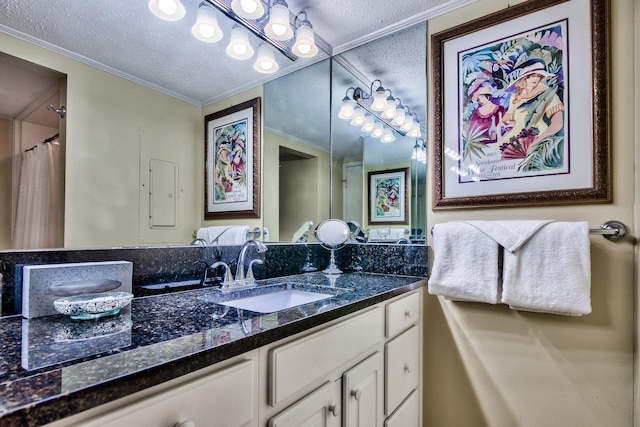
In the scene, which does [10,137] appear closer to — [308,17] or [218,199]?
[218,199]

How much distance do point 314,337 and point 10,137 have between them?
89 centimetres

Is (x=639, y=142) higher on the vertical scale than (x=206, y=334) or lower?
higher

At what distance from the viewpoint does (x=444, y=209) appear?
1.49 metres

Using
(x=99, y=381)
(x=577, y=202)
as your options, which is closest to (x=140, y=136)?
(x=99, y=381)

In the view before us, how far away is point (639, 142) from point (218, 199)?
4.88ft

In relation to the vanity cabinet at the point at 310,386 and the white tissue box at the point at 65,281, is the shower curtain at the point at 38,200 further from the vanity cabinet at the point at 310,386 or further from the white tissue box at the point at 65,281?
the vanity cabinet at the point at 310,386

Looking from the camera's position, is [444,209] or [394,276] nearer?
[444,209]

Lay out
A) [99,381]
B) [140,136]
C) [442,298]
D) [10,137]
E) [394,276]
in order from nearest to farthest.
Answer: [99,381] < [10,137] < [140,136] < [442,298] < [394,276]

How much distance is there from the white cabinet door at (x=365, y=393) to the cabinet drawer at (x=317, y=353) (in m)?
0.05

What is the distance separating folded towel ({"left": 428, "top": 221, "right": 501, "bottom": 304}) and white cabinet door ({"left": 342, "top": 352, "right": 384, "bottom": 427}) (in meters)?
0.41

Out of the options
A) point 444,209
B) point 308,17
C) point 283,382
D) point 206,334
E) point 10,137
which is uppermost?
point 308,17

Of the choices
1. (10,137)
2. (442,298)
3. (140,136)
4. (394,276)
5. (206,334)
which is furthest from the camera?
(394,276)

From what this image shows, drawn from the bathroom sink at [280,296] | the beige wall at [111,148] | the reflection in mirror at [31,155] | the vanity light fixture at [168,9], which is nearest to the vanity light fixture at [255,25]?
the vanity light fixture at [168,9]

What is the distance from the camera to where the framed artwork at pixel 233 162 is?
4.17 ft
